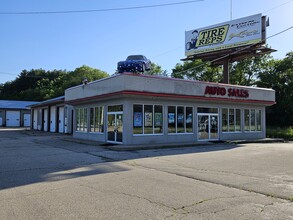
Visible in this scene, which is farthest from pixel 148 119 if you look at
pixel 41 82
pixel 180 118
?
pixel 41 82

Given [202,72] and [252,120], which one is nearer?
[252,120]

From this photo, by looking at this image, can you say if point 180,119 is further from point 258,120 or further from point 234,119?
point 258,120

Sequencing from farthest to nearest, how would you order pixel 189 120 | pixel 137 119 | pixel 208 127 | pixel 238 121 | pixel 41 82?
pixel 41 82 < pixel 238 121 < pixel 208 127 < pixel 189 120 < pixel 137 119

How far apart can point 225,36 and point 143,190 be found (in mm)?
25988

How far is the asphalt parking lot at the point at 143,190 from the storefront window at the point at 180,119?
871 centimetres

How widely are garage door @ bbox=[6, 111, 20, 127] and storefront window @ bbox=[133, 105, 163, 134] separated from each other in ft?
124

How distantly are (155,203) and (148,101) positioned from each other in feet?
45.1

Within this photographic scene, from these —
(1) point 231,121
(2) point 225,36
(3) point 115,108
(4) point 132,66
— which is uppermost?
(2) point 225,36

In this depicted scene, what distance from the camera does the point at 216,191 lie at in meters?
7.56

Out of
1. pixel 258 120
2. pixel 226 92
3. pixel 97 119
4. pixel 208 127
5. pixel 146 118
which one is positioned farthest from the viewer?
pixel 258 120

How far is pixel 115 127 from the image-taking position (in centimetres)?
2025

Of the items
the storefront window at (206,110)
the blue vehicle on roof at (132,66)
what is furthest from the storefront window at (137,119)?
the storefront window at (206,110)

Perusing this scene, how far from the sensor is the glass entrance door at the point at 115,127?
19672 mm

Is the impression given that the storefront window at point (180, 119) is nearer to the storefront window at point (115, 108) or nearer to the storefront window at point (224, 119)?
the storefront window at point (115, 108)
